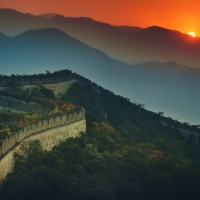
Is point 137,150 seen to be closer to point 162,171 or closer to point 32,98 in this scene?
point 162,171

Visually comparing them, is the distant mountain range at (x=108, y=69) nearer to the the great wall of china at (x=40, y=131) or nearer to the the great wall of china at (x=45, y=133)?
the the great wall of china at (x=40, y=131)

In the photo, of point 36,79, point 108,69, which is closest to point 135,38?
point 108,69

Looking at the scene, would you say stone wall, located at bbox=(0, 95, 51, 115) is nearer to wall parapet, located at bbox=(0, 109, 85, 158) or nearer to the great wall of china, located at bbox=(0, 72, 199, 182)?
the great wall of china, located at bbox=(0, 72, 199, 182)

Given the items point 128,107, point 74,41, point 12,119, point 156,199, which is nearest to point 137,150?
point 156,199

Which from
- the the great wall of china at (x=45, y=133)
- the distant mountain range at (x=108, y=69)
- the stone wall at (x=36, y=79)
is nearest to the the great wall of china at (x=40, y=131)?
the the great wall of china at (x=45, y=133)

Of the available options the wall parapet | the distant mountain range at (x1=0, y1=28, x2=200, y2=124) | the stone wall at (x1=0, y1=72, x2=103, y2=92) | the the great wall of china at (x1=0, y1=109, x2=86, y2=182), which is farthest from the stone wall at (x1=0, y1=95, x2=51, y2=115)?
the distant mountain range at (x1=0, y1=28, x2=200, y2=124)

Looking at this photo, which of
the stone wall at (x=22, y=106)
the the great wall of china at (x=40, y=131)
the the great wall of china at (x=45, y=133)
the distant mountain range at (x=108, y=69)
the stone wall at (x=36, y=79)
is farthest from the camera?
the distant mountain range at (x=108, y=69)
